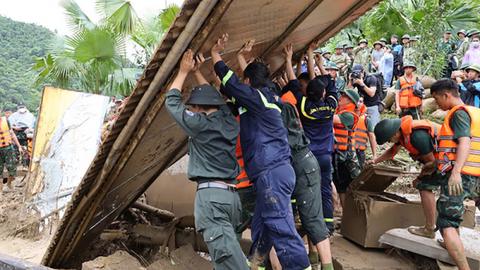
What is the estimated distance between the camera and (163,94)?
317 cm

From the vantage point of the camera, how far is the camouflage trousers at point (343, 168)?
5.64m

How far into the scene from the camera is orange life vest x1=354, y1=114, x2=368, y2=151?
21.7 feet

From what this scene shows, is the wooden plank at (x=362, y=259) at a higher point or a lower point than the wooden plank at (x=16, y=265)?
lower

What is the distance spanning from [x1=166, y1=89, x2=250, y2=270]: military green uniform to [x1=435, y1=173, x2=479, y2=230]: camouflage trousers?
1797mm

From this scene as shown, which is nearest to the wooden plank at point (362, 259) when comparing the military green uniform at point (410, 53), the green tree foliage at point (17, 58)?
the military green uniform at point (410, 53)

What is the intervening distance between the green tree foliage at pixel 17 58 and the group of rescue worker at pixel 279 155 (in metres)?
29.9

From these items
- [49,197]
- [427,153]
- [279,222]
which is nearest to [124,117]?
[279,222]

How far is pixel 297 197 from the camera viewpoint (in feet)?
12.5

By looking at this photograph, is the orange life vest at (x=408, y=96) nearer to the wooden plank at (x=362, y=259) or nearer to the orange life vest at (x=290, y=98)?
the wooden plank at (x=362, y=259)

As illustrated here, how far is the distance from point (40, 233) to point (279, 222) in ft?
15.4

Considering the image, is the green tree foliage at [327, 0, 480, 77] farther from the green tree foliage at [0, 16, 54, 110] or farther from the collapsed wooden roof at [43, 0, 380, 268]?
the green tree foliage at [0, 16, 54, 110]

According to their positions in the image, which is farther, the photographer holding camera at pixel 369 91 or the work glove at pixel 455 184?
the photographer holding camera at pixel 369 91

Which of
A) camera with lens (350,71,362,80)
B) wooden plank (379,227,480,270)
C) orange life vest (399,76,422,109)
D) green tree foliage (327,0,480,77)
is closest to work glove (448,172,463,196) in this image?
wooden plank (379,227,480,270)

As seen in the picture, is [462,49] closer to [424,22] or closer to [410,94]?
[424,22]
